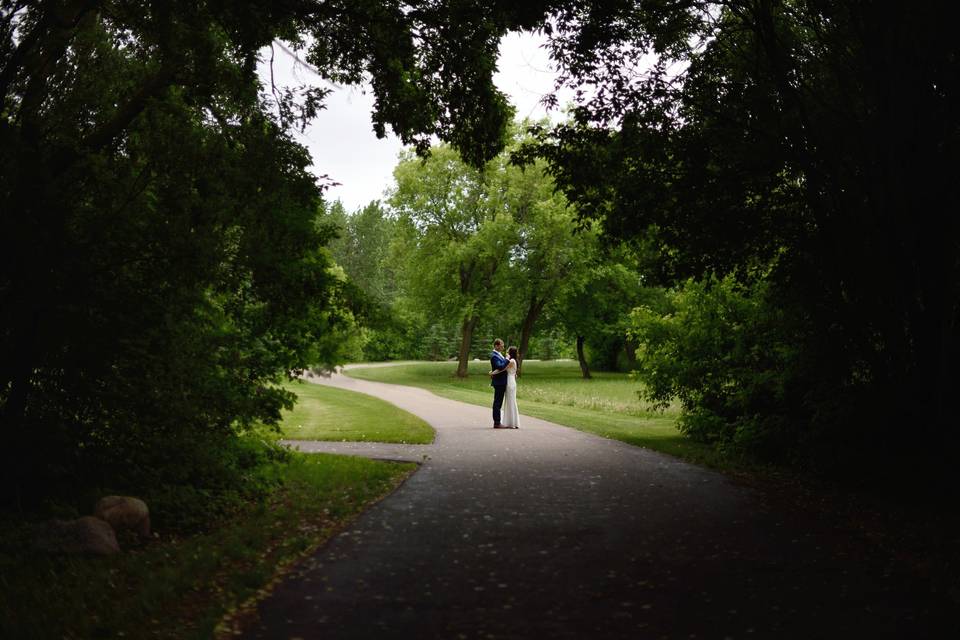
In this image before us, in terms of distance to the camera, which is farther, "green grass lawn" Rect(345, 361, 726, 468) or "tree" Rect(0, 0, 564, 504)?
"green grass lawn" Rect(345, 361, 726, 468)

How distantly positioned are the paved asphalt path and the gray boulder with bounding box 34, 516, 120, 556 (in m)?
1.97

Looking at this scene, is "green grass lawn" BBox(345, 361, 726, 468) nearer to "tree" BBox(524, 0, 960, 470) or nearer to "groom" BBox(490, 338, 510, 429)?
"groom" BBox(490, 338, 510, 429)

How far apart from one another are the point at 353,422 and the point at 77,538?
12546 mm

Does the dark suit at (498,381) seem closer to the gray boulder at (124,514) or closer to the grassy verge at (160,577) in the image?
the grassy verge at (160,577)

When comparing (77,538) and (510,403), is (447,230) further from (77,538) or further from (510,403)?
(77,538)

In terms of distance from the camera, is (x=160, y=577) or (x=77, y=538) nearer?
(x=160, y=577)

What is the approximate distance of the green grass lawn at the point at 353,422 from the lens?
1580cm

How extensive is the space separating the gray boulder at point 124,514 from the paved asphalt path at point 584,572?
82.3 inches

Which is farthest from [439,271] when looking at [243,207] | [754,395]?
[243,207]

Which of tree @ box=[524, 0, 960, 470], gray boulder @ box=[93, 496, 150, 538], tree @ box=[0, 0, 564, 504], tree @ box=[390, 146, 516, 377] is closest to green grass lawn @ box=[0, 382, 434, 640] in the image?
gray boulder @ box=[93, 496, 150, 538]

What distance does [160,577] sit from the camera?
5.90 meters

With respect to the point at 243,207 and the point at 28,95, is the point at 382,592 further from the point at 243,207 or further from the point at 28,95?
the point at 28,95

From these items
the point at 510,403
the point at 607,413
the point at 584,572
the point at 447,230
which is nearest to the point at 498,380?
the point at 510,403

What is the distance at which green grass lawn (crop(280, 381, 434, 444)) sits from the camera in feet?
51.8
